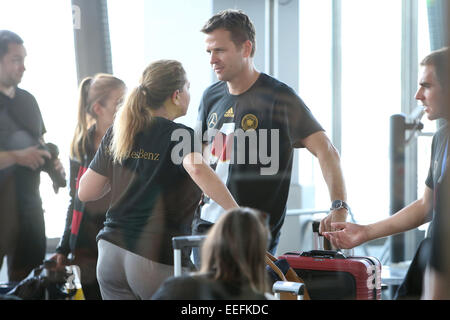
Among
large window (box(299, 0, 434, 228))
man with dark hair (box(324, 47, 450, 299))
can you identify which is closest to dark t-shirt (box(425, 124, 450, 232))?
man with dark hair (box(324, 47, 450, 299))

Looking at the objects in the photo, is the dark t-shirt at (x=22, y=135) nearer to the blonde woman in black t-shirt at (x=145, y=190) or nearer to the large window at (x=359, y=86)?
the blonde woman in black t-shirt at (x=145, y=190)

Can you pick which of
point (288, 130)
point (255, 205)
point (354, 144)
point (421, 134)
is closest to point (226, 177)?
point (255, 205)

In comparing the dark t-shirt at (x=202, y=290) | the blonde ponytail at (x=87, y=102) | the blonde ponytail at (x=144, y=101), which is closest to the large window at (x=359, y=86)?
the blonde ponytail at (x=87, y=102)

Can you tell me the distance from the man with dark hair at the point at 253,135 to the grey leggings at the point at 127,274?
41 centimetres

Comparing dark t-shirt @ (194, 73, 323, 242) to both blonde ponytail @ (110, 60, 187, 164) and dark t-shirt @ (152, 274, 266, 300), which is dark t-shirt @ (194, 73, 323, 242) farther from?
dark t-shirt @ (152, 274, 266, 300)

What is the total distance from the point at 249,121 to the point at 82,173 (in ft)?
1.93

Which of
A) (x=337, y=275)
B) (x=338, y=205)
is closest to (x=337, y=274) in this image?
(x=337, y=275)

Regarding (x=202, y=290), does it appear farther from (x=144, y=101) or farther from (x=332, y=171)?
(x=332, y=171)

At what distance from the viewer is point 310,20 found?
3.63 meters

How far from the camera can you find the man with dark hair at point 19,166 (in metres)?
2.11

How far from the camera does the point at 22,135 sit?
7.02 ft

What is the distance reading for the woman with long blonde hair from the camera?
1.90 metres

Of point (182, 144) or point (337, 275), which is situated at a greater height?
point (182, 144)

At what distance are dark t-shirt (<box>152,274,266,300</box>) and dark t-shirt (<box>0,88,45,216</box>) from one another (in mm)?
1251
